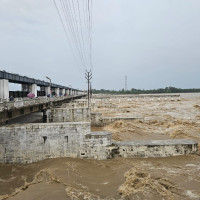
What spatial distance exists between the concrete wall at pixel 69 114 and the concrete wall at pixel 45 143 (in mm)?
10907

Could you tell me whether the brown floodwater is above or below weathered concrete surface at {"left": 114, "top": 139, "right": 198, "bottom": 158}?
below

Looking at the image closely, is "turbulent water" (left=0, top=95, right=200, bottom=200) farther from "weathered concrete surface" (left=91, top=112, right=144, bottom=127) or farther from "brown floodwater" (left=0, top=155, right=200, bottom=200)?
"weathered concrete surface" (left=91, top=112, right=144, bottom=127)

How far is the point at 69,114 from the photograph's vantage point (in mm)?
24031

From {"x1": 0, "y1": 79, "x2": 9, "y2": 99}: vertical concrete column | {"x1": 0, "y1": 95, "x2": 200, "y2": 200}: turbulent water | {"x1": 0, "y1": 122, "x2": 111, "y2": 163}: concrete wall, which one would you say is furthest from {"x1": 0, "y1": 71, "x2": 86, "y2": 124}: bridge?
{"x1": 0, "y1": 95, "x2": 200, "y2": 200}: turbulent water

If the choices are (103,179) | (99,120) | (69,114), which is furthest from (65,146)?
(99,120)

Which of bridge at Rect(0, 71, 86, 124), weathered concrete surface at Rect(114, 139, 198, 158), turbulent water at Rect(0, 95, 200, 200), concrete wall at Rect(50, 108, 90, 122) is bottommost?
turbulent water at Rect(0, 95, 200, 200)

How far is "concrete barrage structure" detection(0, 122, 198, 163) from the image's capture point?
1276 centimetres

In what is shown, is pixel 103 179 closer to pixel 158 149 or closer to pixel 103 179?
pixel 103 179

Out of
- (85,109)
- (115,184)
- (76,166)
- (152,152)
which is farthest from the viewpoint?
(85,109)

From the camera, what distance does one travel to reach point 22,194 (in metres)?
9.32

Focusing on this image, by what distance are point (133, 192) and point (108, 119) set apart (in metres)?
16.2

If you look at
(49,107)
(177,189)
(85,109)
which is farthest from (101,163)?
(49,107)

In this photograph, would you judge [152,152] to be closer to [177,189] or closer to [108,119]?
[177,189]

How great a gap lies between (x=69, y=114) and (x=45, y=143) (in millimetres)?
11191
